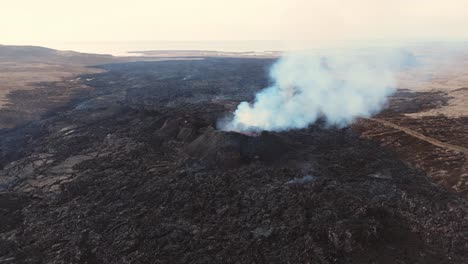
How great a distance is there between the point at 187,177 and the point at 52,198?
9.60 meters

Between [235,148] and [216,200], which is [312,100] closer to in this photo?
[235,148]

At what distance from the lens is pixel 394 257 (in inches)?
765

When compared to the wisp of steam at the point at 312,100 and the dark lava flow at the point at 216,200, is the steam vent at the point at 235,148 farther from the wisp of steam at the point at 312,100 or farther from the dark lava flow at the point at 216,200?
the wisp of steam at the point at 312,100

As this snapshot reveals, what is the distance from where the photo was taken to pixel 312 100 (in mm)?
55562

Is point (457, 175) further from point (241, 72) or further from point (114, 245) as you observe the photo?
point (241, 72)

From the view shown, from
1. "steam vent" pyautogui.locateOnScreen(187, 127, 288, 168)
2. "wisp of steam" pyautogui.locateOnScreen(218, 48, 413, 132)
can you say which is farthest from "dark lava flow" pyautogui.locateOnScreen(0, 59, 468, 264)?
"wisp of steam" pyautogui.locateOnScreen(218, 48, 413, 132)

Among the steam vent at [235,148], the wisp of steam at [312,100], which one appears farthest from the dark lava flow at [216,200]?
the wisp of steam at [312,100]

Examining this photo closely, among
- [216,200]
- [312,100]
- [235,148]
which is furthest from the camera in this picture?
[312,100]

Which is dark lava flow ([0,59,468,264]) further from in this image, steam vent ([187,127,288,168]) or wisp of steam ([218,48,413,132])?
wisp of steam ([218,48,413,132])

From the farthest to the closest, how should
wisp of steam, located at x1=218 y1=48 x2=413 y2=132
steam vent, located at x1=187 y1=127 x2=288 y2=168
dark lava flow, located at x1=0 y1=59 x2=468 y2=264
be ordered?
wisp of steam, located at x1=218 y1=48 x2=413 y2=132 < steam vent, located at x1=187 y1=127 x2=288 y2=168 < dark lava flow, located at x1=0 y1=59 x2=468 y2=264

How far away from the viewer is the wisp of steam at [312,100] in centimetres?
4253

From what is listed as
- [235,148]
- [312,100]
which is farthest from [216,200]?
[312,100]

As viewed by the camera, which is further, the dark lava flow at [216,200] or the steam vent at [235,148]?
the steam vent at [235,148]

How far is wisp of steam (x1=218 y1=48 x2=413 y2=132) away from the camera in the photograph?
4253cm
